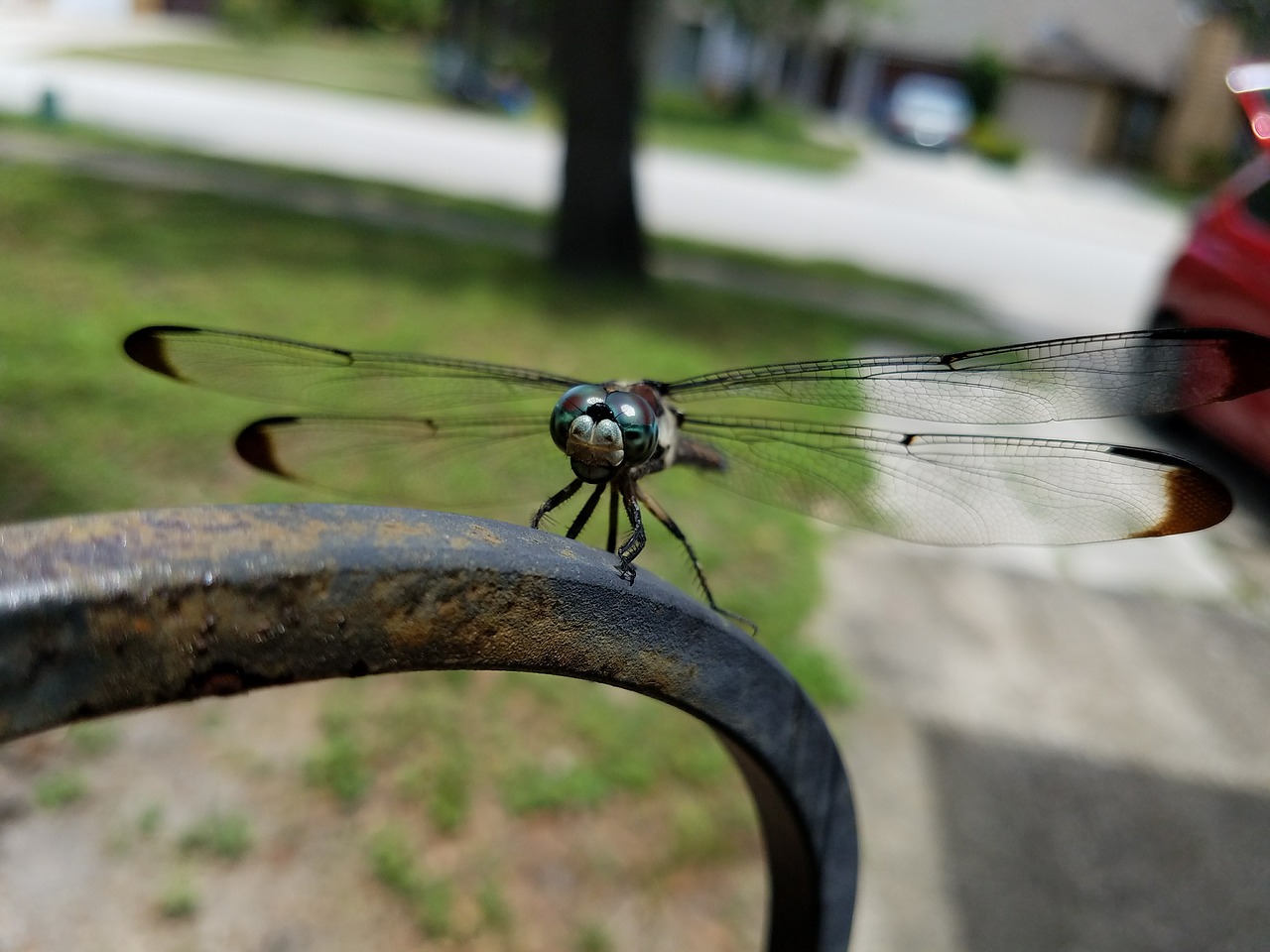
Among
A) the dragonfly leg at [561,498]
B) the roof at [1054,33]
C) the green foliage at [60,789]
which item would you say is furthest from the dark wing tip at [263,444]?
the roof at [1054,33]

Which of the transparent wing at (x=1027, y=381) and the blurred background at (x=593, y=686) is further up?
the transparent wing at (x=1027, y=381)

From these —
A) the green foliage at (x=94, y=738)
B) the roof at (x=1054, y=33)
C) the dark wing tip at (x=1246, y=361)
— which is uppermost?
the roof at (x=1054, y=33)

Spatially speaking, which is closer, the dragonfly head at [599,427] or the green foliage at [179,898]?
the dragonfly head at [599,427]

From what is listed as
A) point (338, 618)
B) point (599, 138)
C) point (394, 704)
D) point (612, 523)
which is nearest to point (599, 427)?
point (612, 523)

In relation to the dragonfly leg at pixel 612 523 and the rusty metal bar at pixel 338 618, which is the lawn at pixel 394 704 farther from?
the rusty metal bar at pixel 338 618

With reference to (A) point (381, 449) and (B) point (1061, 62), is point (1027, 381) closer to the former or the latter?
(A) point (381, 449)

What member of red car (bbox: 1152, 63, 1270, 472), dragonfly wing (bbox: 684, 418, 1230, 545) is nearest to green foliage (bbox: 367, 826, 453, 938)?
dragonfly wing (bbox: 684, 418, 1230, 545)

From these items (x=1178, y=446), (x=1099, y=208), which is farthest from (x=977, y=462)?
(x=1099, y=208)
